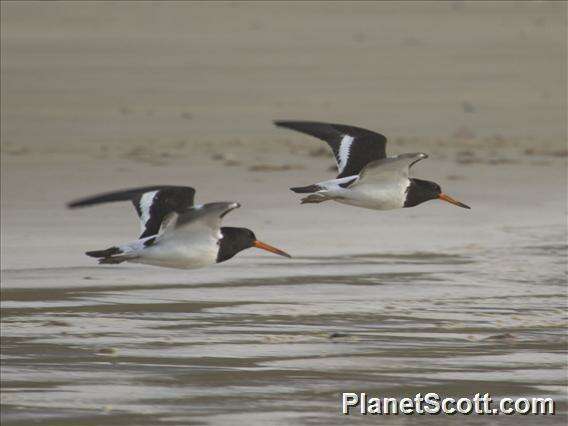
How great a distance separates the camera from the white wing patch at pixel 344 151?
1479 cm

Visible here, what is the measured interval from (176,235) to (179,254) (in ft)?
0.55

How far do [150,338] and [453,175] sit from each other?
1169cm

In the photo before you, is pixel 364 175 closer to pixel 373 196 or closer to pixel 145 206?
pixel 373 196

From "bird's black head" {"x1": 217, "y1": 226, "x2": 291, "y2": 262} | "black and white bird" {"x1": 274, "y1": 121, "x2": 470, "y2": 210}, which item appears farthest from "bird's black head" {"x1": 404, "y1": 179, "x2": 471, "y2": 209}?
"bird's black head" {"x1": 217, "y1": 226, "x2": 291, "y2": 262}

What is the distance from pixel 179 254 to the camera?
13.1m

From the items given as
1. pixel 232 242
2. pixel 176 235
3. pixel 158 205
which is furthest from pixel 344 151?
pixel 176 235

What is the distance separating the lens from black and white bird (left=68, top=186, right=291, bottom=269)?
1302 centimetres

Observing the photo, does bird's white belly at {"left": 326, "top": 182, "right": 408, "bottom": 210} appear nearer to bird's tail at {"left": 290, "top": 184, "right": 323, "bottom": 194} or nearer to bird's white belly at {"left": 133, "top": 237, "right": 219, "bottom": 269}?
bird's tail at {"left": 290, "top": 184, "right": 323, "bottom": 194}

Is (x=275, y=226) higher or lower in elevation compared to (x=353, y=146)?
lower

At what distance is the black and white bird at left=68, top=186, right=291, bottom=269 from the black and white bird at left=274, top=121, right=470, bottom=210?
81cm

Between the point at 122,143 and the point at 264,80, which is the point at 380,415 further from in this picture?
the point at 264,80

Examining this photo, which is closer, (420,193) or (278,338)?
(278,338)

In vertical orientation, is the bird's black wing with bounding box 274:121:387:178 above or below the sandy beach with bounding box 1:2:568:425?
above

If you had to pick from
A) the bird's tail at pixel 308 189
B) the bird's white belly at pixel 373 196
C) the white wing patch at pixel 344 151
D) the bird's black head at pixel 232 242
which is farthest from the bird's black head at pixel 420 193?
the bird's black head at pixel 232 242
